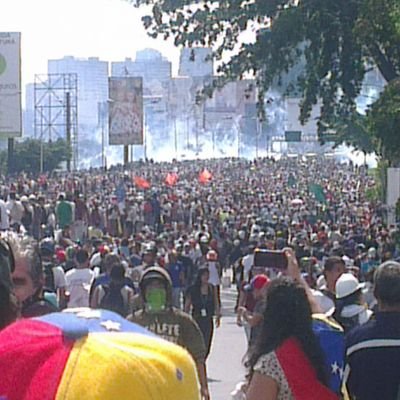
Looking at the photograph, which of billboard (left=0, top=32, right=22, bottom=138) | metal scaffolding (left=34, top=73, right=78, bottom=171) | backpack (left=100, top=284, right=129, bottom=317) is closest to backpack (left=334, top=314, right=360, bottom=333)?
backpack (left=100, top=284, right=129, bottom=317)

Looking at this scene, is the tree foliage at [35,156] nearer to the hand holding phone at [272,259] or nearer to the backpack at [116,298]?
the backpack at [116,298]

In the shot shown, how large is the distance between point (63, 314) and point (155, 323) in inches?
210

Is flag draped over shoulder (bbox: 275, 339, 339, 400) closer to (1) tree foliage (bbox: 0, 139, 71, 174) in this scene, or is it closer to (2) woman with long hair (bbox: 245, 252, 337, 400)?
(2) woman with long hair (bbox: 245, 252, 337, 400)

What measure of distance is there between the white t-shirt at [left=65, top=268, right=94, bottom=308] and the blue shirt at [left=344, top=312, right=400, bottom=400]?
667 cm

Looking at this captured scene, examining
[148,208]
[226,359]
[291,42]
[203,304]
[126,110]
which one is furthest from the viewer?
[126,110]

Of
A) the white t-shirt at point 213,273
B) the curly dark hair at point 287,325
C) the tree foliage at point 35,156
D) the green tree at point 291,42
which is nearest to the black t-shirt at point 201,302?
the white t-shirt at point 213,273

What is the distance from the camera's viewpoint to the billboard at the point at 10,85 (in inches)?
1700

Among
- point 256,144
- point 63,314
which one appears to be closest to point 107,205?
point 63,314

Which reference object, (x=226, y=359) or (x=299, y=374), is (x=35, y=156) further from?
(x=299, y=374)

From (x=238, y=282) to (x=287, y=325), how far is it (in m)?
15.5

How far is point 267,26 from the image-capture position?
95.2 feet

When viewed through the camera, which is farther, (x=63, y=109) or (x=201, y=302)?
(x=63, y=109)

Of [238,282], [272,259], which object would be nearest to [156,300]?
[272,259]

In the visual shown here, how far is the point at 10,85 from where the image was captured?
43.3 m
